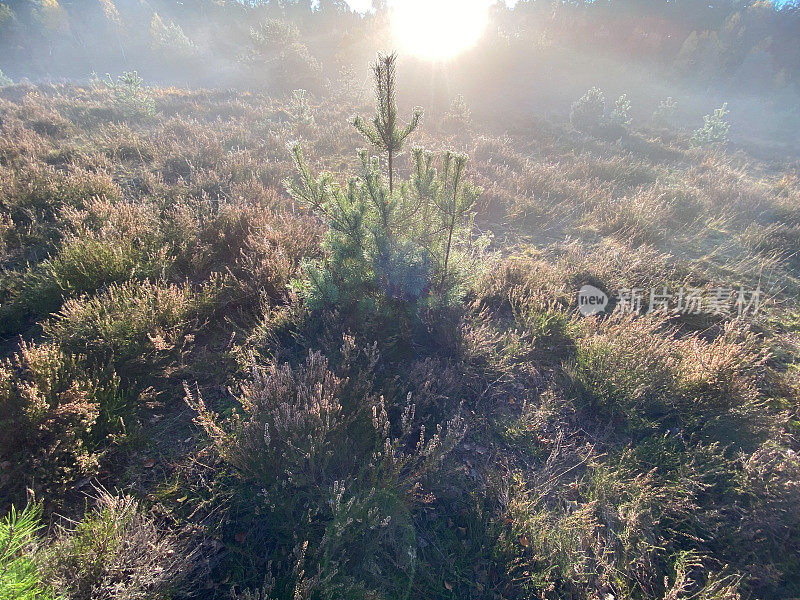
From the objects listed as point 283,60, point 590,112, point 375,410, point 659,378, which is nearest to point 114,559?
point 375,410

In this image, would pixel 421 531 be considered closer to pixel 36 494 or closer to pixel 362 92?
pixel 36 494

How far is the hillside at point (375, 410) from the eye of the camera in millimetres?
1992

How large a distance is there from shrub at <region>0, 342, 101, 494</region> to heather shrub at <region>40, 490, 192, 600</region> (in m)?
0.37

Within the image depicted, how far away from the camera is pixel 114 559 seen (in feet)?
5.25

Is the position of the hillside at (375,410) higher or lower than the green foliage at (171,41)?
lower

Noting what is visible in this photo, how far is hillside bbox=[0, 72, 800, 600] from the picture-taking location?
1.99 metres

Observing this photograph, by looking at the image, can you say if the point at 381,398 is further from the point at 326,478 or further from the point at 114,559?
the point at 114,559

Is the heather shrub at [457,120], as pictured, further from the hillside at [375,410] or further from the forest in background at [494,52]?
the hillside at [375,410]

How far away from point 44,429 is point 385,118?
326 centimetres

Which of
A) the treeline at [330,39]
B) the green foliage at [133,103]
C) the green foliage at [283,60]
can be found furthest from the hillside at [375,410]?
the treeline at [330,39]

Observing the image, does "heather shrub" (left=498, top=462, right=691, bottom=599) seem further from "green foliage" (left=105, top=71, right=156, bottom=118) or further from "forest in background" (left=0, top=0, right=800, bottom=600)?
"green foliage" (left=105, top=71, right=156, bottom=118)

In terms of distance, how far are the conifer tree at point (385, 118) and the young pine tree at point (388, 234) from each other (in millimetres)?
12

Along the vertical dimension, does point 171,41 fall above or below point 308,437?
above

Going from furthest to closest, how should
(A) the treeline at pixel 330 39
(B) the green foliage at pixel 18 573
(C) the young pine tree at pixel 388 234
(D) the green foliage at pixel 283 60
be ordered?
(A) the treeline at pixel 330 39
(D) the green foliage at pixel 283 60
(C) the young pine tree at pixel 388 234
(B) the green foliage at pixel 18 573
